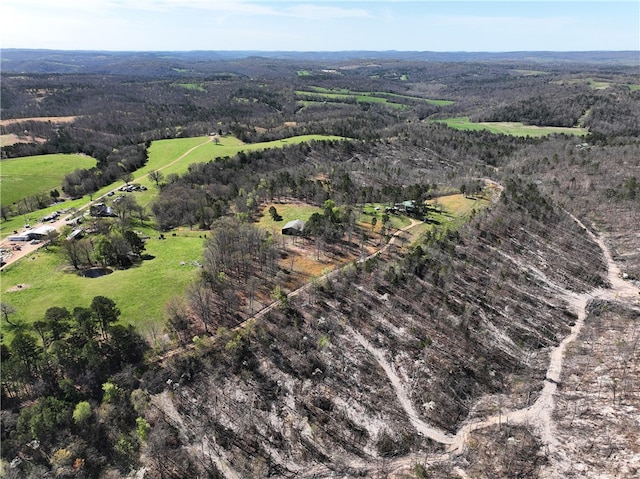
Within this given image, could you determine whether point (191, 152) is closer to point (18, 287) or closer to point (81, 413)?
point (18, 287)

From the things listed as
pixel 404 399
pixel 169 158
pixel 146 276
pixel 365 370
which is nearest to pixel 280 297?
pixel 365 370

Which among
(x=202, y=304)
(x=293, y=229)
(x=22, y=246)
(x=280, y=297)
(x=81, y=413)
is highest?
(x=293, y=229)

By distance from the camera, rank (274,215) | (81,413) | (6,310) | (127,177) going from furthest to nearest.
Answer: (127,177) < (274,215) < (6,310) < (81,413)

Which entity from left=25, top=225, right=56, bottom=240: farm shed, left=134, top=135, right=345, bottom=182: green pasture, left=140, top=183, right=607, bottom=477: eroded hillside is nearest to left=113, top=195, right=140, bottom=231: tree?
left=25, top=225, right=56, bottom=240: farm shed

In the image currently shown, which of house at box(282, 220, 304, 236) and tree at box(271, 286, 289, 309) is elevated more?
house at box(282, 220, 304, 236)

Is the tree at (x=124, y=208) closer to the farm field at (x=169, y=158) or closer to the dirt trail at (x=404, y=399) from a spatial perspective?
the farm field at (x=169, y=158)

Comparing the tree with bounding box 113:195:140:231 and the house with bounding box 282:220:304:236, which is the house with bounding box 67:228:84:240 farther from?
the house with bounding box 282:220:304:236

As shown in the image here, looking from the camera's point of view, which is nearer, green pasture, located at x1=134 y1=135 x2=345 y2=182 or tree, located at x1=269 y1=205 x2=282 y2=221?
tree, located at x1=269 y1=205 x2=282 y2=221
